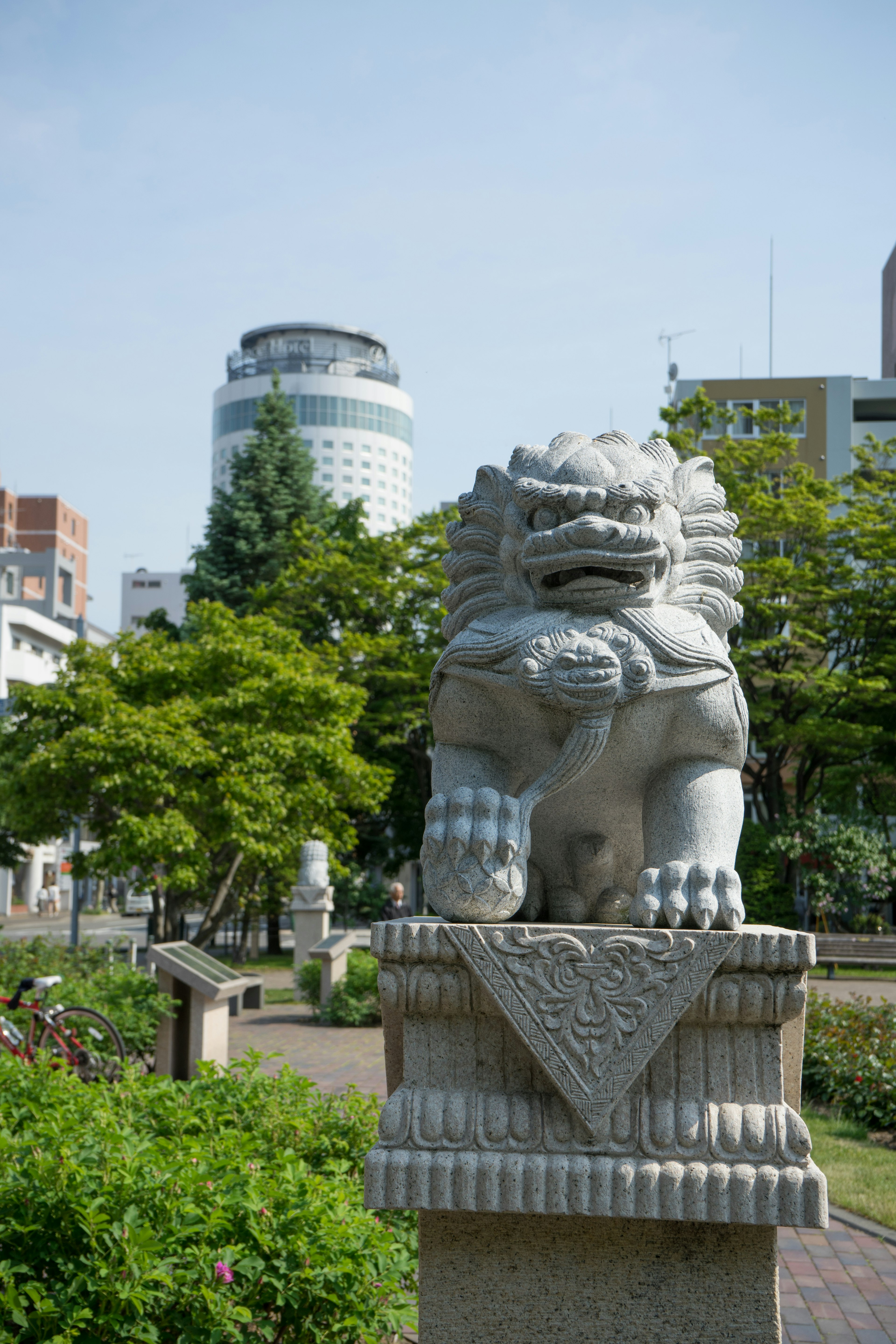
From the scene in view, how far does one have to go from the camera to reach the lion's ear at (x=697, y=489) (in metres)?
3.14

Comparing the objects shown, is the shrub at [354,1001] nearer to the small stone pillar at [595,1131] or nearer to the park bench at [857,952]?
the park bench at [857,952]

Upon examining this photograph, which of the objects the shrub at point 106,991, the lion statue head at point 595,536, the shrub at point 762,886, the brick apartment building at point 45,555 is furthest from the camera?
the brick apartment building at point 45,555

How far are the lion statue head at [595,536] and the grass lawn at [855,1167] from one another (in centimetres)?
422

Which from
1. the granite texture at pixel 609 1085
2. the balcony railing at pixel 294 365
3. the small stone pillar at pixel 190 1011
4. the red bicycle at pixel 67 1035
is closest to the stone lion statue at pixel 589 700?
the granite texture at pixel 609 1085

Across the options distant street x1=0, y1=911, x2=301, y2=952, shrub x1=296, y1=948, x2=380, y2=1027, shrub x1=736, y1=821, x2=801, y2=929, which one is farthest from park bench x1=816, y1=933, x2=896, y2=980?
distant street x1=0, y1=911, x2=301, y2=952

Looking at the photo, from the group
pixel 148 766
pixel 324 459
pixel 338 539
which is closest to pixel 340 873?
pixel 148 766

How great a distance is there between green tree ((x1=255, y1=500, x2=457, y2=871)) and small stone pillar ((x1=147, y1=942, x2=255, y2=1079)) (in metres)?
14.2

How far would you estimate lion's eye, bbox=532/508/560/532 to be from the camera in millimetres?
2936

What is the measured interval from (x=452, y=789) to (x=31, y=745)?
14372mm

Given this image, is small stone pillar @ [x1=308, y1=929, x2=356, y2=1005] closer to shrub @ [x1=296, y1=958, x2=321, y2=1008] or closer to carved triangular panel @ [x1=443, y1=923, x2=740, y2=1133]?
shrub @ [x1=296, y1=958, x2=321, y2=1008]

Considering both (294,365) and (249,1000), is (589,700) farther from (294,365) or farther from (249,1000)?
(294,365)

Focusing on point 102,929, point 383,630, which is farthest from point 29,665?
point 383,630

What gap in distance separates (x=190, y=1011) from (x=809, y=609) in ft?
49.7

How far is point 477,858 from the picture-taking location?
8.92ft
